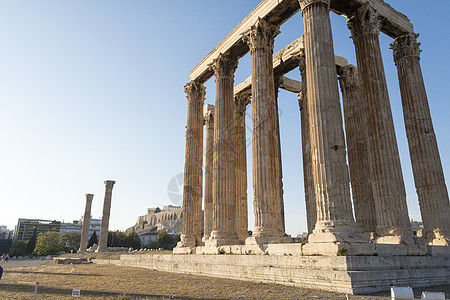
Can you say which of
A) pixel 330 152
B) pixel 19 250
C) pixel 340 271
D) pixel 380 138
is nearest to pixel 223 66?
pixel 380 138

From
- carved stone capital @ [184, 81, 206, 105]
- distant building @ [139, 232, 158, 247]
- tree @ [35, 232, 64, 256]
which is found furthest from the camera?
distant building @ [139, 232, 158, 247]

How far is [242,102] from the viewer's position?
3155 centimetres

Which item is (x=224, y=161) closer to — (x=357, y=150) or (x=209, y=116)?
(x=357, y=150)

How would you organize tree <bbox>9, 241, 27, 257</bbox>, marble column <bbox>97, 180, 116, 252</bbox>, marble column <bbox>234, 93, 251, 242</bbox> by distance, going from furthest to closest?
tree <bbox>9, 241, 27, 257</bbox>
marble column <bbox>97, 180, 116, 252</bbox>
marble column <bbox>234, 93, 251, 242</bbox>

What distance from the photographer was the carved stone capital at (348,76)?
25.3m

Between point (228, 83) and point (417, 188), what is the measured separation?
15.3 meters

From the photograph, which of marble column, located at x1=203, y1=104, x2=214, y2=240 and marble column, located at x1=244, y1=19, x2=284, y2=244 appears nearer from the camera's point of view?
marble column, located at x1=244, y1=19, x2=284, y2=244

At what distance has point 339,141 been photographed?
14906 millimetres

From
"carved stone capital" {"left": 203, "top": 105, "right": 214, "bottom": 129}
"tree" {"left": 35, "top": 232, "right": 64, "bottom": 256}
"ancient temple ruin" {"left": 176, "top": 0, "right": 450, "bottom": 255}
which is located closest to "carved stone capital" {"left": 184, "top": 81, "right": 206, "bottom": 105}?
"ancient temple ruin" {"left": 176, "top": 0, "right": 450, "bottom": 255}

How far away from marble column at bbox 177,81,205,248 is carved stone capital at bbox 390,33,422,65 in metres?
16.2

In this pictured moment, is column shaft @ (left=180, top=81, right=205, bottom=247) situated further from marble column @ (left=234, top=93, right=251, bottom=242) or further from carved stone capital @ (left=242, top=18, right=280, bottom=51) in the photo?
carved stone capital @ (left=242, top=18, right=280, bottom=51)

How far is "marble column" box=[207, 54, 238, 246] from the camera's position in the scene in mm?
21922

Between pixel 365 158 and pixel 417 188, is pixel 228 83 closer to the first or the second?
pixel 365 158

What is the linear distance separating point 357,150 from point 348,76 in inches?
246
